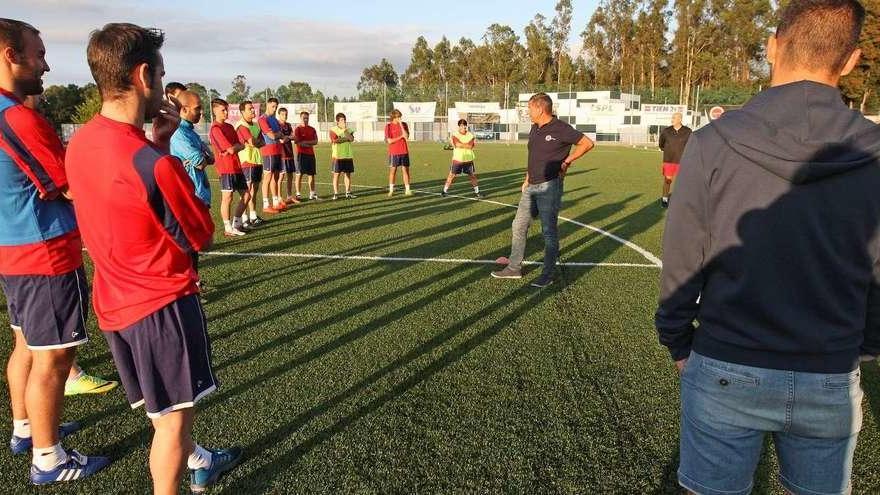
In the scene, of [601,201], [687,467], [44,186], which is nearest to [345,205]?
[601,201]

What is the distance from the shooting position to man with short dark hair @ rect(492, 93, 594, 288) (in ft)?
20.2

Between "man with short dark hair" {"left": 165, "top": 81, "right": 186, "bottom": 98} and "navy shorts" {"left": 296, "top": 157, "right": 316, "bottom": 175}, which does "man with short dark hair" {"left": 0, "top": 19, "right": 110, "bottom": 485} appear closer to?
"man with short dark hair" {"left": 165, "top": 81, "right": 186, "bottom": 98}

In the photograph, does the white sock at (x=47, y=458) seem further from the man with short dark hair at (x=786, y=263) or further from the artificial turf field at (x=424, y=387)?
the man with short dark hair at (x=786, y=263)

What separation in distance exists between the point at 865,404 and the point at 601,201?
9684mm

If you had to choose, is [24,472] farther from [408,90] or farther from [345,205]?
[408,90]

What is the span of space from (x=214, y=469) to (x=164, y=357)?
3.47 feet

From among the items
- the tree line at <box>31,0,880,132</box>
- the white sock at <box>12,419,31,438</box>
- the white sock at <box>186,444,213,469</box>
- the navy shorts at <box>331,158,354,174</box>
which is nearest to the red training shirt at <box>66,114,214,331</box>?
the white sock at <box>186,444,213,469</box>

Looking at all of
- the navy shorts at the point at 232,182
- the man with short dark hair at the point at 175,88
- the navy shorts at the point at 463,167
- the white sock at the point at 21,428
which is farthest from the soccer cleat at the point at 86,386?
the navy shorts at the point at 463,167

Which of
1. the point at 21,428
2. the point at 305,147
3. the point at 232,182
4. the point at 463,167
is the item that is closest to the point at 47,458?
the point at 21,428

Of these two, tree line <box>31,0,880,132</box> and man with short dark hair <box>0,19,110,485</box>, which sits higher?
tree line <box>31,0,880,132</box>

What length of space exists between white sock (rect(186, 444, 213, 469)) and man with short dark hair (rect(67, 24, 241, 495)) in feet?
2.00

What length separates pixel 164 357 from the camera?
7.38 feet

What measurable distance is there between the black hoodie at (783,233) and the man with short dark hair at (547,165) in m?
4.54

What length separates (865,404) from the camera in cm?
369
